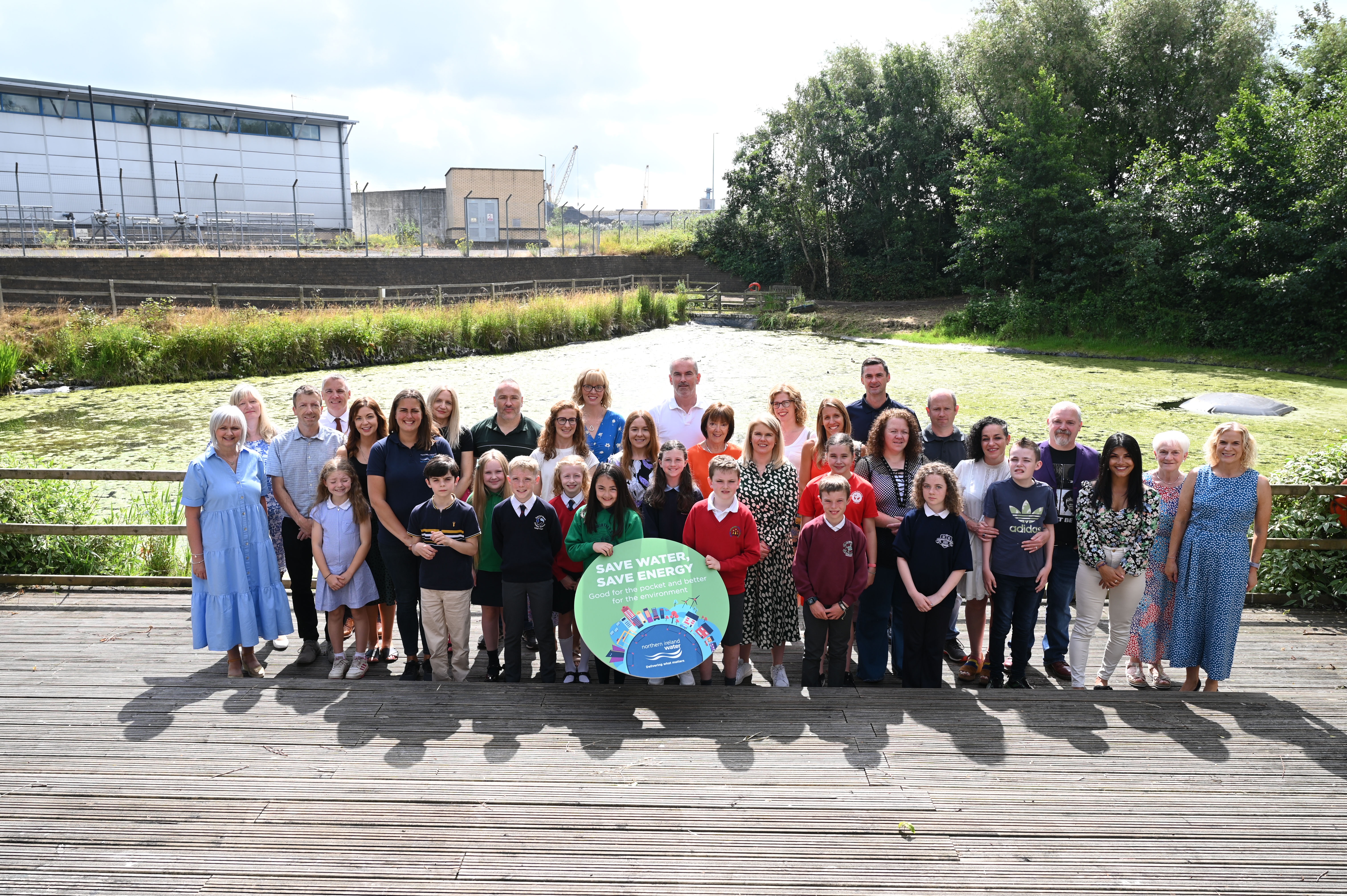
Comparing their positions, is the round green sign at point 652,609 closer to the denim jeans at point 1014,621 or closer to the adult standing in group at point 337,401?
the denim jeans at point 1014,621

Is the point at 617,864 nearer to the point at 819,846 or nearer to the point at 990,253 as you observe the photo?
the point at 819,846

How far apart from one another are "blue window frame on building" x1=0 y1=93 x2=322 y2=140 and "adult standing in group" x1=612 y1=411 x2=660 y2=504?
35.4 m

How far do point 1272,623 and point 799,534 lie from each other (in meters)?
3.40

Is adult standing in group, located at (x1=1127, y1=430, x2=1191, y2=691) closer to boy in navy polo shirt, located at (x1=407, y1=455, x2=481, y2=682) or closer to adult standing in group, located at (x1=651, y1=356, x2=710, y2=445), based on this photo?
adult standing in group, located at (x1=651, y1=356, x2=710, y2=445)

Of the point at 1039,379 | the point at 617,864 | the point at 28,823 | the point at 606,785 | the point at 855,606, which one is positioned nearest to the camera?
the point at 617,864

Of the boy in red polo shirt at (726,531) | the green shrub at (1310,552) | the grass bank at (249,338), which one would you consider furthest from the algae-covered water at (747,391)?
the boy in red polo shirt at (726,531)

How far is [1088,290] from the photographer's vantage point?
25.8m

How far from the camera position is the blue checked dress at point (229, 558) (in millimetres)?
4316

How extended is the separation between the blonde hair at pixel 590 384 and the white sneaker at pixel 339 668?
75.2 inches

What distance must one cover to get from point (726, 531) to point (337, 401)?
2.55m

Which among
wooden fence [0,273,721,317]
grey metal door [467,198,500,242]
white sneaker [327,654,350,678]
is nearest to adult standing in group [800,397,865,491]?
white sneaker [327,654,350,678]

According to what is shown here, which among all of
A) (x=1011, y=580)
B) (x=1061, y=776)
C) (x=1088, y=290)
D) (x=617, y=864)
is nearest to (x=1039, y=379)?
(x=1088, y=290)

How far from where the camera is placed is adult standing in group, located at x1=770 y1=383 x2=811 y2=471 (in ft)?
16.1

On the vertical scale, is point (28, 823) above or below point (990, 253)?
below
